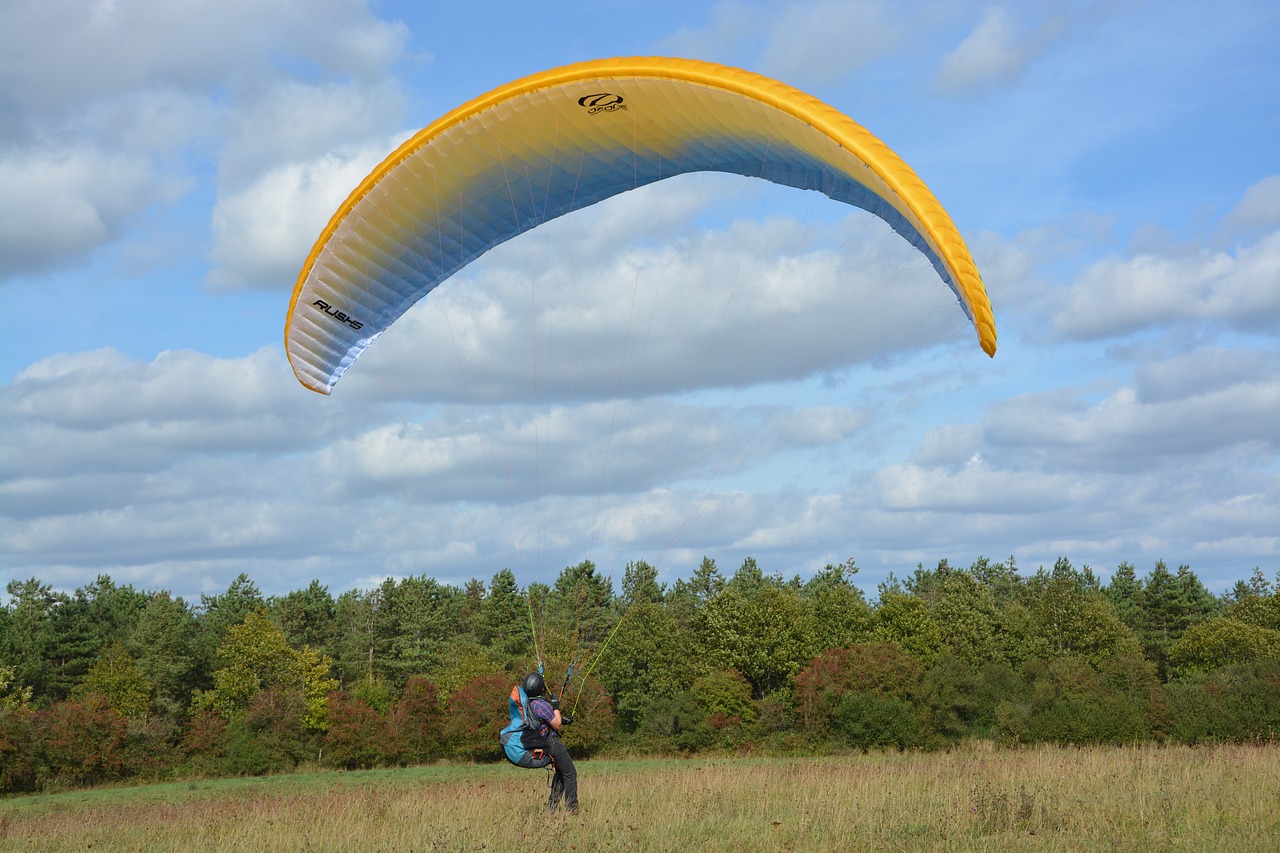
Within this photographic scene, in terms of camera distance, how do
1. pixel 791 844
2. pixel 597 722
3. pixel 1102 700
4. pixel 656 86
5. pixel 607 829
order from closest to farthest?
1. pixel 791 844
2. pixel 607 829
3. pixel 656 86
4. pixel 1102 700
5. pixel 597 722

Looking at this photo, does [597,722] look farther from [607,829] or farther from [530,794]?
[607,829]

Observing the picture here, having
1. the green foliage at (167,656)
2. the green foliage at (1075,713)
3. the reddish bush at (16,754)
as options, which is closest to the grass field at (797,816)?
the green foliage at (1075,713)

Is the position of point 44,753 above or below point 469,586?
below

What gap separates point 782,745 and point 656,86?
28183 millimetres

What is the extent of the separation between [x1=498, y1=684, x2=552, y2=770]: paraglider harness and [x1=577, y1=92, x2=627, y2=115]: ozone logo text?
5788 mm

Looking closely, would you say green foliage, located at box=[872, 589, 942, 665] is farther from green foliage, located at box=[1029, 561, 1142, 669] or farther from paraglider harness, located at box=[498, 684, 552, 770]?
paraglider harness, located at box=[498, 684, 552, 770]

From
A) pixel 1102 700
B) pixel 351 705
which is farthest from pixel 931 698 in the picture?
pixel 351 705

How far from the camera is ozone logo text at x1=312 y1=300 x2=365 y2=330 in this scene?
40.0ft

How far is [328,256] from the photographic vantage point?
11828 millimetres

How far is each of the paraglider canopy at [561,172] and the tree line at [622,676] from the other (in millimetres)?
10166

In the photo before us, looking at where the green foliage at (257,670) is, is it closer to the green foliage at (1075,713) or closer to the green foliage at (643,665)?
the green foliage at (643,665)

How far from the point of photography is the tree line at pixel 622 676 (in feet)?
104

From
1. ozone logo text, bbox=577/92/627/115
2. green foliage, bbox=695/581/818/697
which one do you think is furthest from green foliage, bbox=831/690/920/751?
ozone logo text, bbox=577/92/627/115

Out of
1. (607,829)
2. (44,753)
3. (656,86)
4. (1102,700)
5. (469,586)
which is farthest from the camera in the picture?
(469,586)
